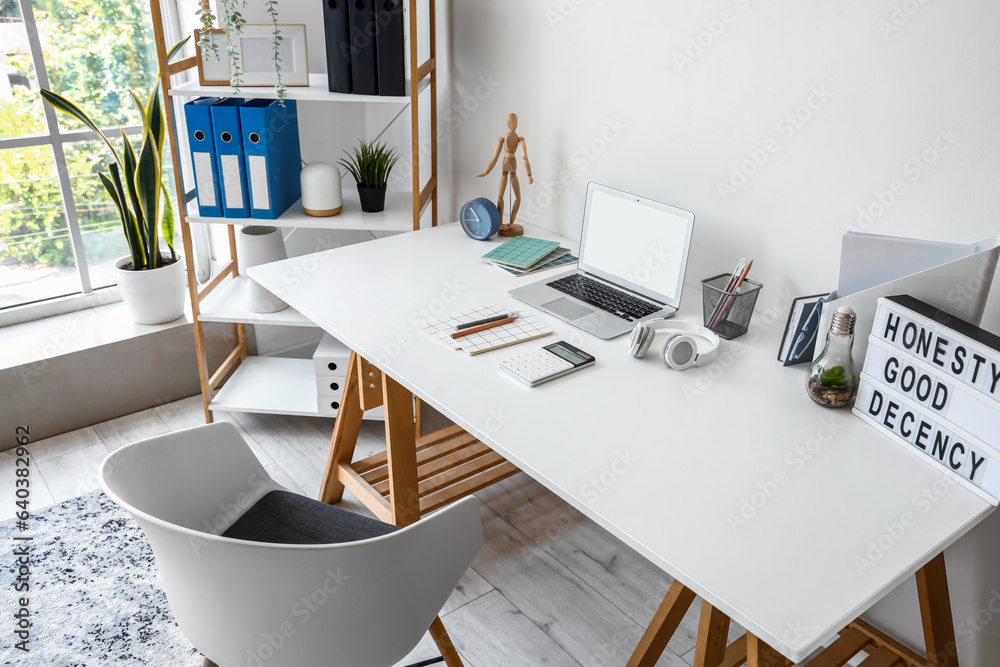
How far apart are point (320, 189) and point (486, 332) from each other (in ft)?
3.21

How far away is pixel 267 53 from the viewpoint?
2207 mm

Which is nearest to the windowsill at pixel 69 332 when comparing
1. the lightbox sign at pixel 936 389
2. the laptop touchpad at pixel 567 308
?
the laptop touchpad at pixel 567 308

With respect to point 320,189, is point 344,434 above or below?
below

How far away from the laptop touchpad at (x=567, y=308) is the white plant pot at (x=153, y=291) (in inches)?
64.7

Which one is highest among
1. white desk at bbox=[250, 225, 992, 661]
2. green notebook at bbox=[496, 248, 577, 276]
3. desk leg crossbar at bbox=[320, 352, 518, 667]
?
green notebook at bbox=[496, 248, 577, 276]

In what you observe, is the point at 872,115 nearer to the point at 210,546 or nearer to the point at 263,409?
the point at 210,546

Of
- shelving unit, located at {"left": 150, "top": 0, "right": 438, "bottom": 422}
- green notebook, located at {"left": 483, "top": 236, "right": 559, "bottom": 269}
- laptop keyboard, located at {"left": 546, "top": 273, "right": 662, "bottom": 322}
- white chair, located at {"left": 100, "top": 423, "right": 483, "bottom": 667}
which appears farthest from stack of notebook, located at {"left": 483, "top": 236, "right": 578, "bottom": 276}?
white chair, located at {"left": 100, "top": 423, "right": 483, "bottom": 667}

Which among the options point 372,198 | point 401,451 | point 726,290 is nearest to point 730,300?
point 726,290

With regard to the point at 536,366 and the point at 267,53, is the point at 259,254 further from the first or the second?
the point at 536,366

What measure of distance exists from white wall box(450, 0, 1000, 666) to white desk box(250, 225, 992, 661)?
0.24 metres

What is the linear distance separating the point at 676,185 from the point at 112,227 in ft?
7.17

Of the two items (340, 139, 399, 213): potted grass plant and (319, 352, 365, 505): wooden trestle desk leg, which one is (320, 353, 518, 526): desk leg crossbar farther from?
(340, 139, 399, 213): potted grass plant

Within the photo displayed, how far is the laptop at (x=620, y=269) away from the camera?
1739mm

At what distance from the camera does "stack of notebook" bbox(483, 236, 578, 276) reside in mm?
2008
